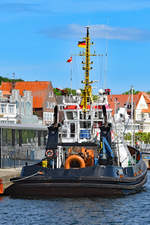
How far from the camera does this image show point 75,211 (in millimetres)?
29672

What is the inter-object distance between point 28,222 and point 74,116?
16.7 metres

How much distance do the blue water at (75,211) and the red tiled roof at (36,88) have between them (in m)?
89.9

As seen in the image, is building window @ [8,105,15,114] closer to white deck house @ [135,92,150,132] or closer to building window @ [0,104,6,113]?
building window @ [0,104,6,113]

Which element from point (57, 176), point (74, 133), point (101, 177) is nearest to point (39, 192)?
point (57, 176)

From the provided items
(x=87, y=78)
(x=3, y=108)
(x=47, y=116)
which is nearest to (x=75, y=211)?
(x=87, y=78)

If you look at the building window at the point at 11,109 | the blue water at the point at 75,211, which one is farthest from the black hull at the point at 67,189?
the building window at the point at 11,109

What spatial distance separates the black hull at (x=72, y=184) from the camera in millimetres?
32531

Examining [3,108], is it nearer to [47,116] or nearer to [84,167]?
[47,116]

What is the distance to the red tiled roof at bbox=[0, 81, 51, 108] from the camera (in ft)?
406

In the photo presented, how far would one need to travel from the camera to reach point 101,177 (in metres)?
32.7

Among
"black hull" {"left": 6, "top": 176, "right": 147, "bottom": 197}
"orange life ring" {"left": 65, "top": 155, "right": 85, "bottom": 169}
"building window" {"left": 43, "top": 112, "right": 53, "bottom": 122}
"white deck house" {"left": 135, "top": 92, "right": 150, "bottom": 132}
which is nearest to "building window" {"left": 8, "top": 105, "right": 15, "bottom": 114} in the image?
"building window" {"left": 43, "top": 112, "right": 53, "bottom": 122}

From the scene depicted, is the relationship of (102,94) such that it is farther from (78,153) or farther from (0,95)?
(0,95)

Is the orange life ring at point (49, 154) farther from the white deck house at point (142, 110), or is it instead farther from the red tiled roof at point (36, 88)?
the white deck house at point (142, 110)

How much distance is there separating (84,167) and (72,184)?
123 centimetres
